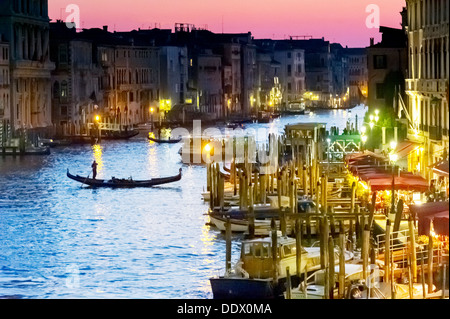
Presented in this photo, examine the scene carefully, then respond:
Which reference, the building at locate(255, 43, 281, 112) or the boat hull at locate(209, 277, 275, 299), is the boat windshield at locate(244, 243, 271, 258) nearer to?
the boat hull at locate(209, 277, 275, 299)

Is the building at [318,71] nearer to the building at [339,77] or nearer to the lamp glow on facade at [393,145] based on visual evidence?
the building at [339,77]

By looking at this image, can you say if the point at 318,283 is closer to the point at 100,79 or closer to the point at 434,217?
the point at 434,217

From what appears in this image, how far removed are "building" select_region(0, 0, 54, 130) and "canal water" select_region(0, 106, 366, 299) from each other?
34.2ft

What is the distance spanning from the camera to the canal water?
15.3m

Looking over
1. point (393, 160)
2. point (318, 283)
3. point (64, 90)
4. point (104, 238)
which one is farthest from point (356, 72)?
point (318, 283)

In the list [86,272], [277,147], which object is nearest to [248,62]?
[277,147]

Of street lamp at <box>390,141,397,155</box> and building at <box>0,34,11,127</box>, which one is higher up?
building at <box>0,34,11,127</box>

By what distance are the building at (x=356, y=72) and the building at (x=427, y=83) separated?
262ft

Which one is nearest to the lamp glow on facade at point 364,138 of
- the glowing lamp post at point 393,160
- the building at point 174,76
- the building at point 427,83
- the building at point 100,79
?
the glowing lamp post at point 393,160

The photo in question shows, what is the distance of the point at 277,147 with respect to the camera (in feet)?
98.0

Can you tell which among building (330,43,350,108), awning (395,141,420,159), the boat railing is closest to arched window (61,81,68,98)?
awning (395,141,420,159)

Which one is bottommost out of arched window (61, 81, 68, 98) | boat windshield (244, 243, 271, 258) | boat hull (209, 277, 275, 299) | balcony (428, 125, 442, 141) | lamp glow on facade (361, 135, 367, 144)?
boat hull (209, 277, 275, 299)
